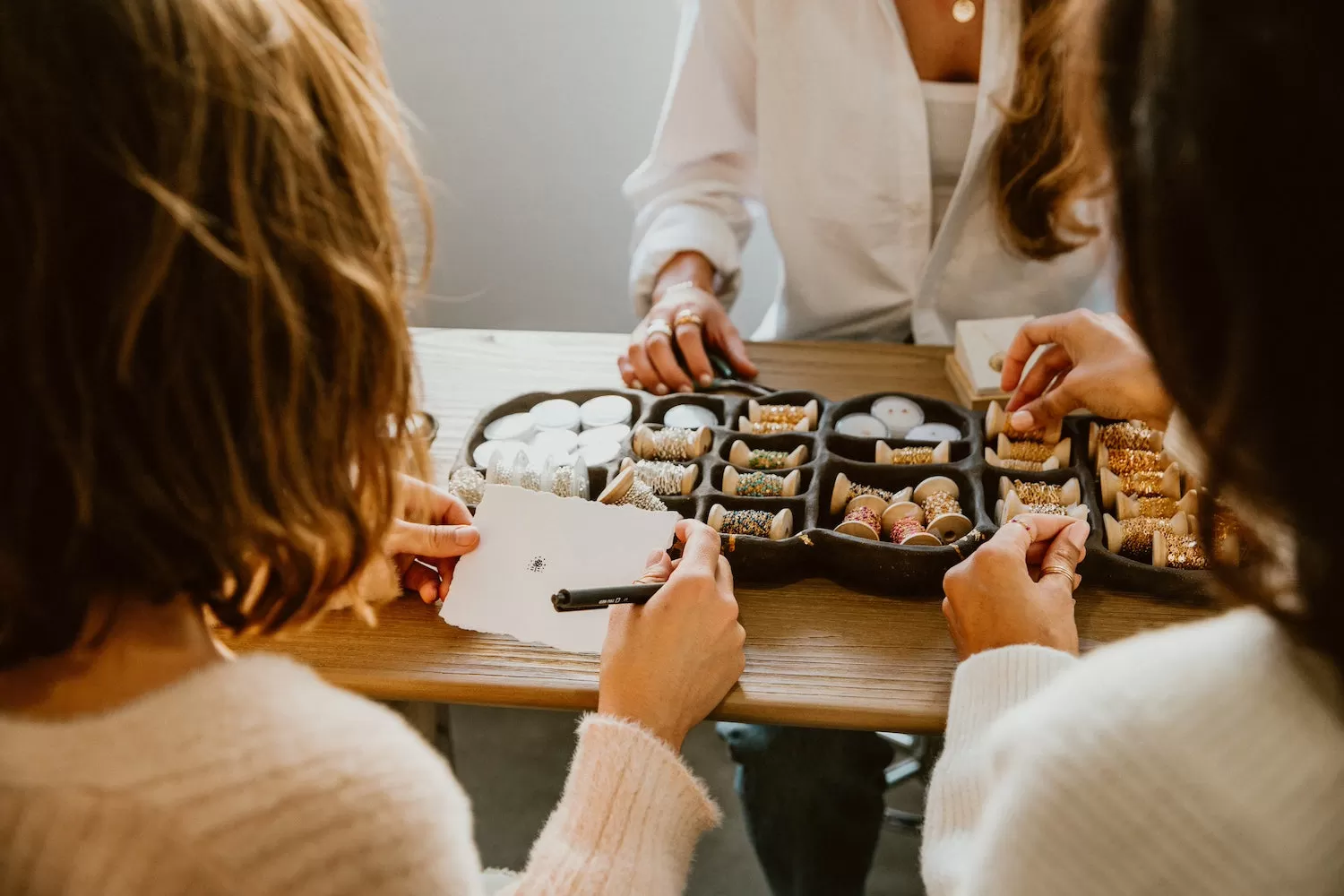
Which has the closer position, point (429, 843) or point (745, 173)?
point (429, 843)

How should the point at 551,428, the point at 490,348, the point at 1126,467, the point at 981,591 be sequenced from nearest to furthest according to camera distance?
the point at 981,591 < the point at 1126,467 < the point at 551,428 < the point at 490,348

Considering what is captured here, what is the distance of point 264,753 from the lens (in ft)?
1.42

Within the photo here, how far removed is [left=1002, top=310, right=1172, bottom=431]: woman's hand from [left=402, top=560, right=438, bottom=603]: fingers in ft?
1.84

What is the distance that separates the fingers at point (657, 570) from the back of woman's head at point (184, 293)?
309mm

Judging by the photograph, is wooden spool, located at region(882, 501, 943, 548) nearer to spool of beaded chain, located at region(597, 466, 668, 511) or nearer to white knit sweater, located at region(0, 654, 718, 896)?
spool of beaded chain, located at region(597, 466, 668, 511)

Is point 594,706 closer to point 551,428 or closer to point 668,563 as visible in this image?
point 668,563

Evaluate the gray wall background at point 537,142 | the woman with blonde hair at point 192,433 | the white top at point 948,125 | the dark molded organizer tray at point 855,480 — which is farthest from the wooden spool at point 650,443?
the gray wall background at point 537,142

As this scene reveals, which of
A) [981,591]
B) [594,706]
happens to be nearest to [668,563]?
[594,706]

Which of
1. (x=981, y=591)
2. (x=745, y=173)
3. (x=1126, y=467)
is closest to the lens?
(x=981, y=591)

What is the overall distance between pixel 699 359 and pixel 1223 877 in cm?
79

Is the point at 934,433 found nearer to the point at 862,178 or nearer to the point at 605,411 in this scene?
the point at 605,411

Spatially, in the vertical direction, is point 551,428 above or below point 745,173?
below

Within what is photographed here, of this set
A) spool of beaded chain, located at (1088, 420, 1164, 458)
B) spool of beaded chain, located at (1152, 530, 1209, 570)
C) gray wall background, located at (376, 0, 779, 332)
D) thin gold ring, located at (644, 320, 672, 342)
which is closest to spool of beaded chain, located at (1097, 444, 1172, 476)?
spool of beaded chain, located at (1088, 420, 1164, 458)

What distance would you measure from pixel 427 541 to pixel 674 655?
243 mm
